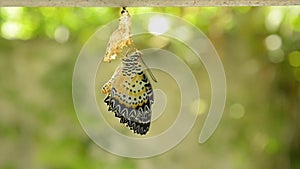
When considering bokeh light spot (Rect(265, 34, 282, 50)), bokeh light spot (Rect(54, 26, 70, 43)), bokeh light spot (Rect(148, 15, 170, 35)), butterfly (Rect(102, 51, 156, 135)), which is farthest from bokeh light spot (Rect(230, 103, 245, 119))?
butterfly (Rect(102, 51, 156, 135))

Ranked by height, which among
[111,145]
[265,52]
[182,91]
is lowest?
[111,145]

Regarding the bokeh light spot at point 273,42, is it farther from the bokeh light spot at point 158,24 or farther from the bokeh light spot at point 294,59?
the bokeh light spot at point 158,24

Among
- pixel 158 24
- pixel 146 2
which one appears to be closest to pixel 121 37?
pixel 146 2

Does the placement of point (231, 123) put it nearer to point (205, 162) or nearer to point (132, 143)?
point (205, 162)

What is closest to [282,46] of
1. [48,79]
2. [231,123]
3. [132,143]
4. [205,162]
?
[231,123]

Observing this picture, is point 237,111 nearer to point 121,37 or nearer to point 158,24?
point 158,24

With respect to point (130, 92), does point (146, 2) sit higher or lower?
higher

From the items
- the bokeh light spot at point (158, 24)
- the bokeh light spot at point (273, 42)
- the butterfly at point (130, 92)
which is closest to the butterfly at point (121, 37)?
the butterfly at point (130, 92)
